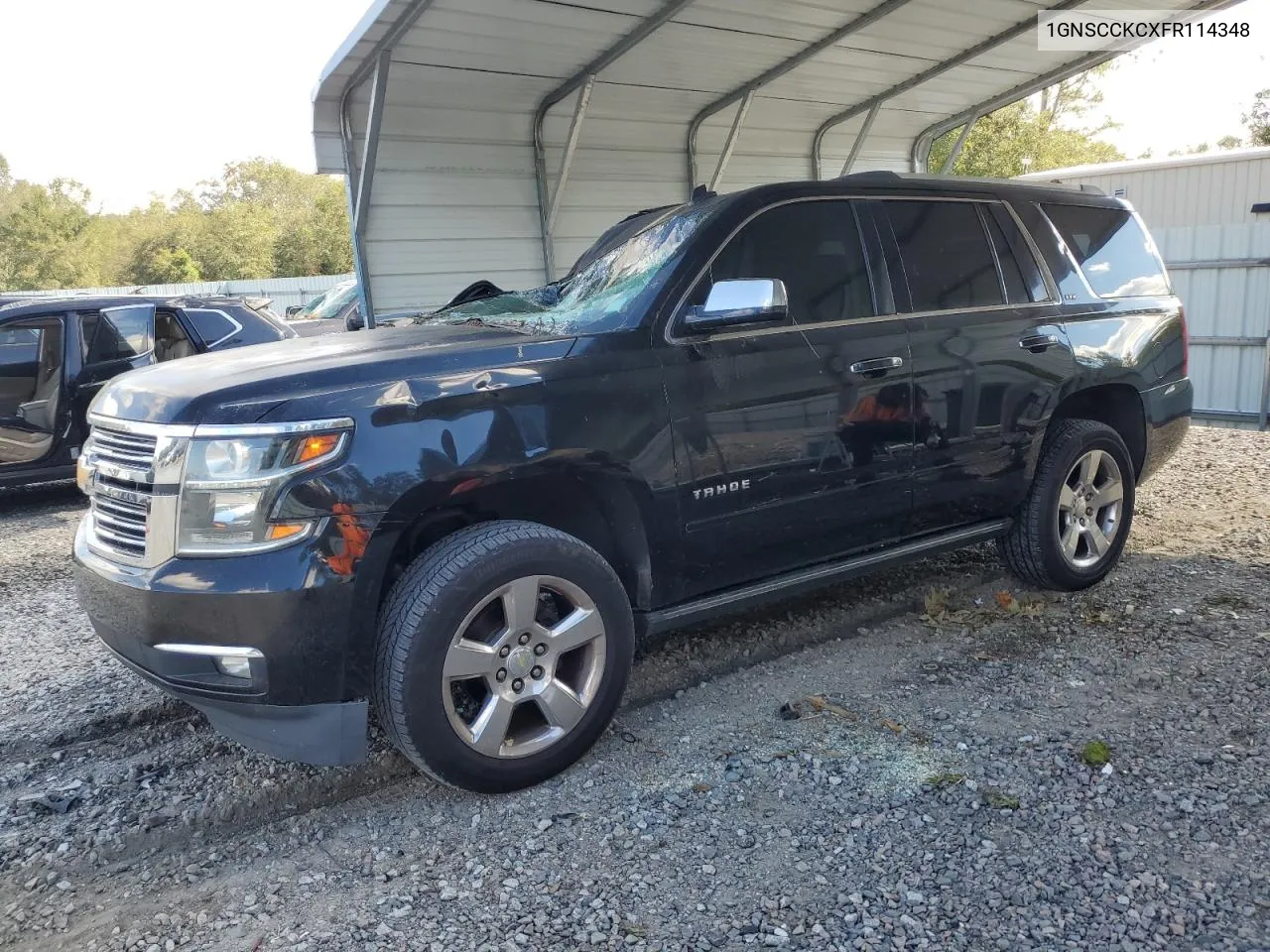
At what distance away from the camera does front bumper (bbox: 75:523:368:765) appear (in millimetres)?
2668

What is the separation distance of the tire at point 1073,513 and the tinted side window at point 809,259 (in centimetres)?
139

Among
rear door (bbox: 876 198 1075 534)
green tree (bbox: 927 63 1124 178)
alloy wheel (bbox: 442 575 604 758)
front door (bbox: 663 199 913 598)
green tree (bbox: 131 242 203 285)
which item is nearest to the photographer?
alloy wheel (bbox: 442 575 604 758)

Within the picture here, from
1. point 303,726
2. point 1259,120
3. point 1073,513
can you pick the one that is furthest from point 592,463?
point 1259,120

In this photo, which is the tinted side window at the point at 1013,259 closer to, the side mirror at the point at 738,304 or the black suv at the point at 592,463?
the black suv at the point at 592,463

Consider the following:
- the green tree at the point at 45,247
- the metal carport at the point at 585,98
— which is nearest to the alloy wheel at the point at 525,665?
the metal carport at the point at 585,98

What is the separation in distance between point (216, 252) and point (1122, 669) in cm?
5625

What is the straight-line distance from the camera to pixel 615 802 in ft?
9.89

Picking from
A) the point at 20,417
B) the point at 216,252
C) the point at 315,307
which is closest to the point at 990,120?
the point at 315,307

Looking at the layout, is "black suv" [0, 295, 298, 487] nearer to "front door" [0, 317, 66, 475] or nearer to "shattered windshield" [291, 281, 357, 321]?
"front door" [0, 317, 66, 475]

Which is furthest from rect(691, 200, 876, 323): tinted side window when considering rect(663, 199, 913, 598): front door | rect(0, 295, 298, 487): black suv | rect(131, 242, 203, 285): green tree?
A: rect(131, 242, 203, 285): green tree

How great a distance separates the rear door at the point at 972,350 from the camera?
4.03 metres

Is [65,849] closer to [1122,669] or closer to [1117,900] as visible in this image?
[1117,900]

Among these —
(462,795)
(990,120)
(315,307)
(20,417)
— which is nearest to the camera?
(462,795)

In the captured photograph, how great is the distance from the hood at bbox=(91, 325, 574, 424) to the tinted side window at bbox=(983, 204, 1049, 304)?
2.34 metres
